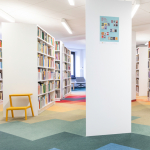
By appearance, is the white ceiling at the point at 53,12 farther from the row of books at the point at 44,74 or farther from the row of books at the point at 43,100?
the row of books at the point at 43,100

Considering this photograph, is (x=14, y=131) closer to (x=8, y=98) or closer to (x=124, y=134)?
(x=8, y=98)

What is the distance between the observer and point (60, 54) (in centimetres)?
796

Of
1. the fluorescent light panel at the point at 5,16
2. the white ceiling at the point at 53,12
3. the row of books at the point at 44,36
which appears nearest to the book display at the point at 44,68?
the row of books at the point at 44,36

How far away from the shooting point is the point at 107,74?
10.7ft

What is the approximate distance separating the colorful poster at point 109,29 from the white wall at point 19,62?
2255mm

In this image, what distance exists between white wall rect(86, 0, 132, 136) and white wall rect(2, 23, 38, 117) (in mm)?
2102

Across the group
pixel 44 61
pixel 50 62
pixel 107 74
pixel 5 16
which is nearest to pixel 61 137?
pixel 107 74

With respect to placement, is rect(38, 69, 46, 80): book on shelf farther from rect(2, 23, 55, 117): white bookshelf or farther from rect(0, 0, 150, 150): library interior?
rect(2, 23, 55, 117): white bookshelf

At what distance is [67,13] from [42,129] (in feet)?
14.2

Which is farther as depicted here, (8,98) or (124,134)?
(8,98)

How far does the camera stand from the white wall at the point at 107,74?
10.5ft

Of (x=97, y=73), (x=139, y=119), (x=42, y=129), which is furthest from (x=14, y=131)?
(x=139, y=119)

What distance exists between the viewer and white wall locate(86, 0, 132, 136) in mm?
3189

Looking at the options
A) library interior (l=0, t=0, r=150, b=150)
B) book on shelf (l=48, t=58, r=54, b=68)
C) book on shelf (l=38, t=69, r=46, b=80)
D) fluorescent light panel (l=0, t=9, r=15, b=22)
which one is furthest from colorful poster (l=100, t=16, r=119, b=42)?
fluorescent light panel (l=0, t=9, r=15, b=22)
